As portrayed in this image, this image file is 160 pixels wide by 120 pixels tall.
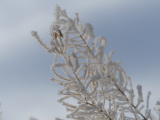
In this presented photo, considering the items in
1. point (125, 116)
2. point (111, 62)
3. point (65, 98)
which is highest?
point (111, 62)

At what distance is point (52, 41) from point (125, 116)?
145 centimetres

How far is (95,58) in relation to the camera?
281cm

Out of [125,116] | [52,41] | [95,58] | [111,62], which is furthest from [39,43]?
[125,116]

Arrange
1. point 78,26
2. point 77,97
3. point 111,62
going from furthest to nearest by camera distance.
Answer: point 78,26, point 77,97, point 111,62

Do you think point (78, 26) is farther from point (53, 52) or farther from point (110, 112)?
point (110, 112)

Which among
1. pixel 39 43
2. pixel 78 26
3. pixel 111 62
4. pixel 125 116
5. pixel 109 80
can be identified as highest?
pixel 78 26

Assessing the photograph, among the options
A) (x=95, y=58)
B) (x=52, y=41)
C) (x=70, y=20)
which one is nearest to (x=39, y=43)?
(x=52, y=41)

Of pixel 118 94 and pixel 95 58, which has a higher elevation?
pixel 95 58

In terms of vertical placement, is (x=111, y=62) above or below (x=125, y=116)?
above

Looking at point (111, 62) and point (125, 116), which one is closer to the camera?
point (111, 62)

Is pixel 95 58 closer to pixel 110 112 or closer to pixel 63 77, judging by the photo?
pixel 63 77

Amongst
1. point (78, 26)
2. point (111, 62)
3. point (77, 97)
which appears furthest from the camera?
point (78, 26)

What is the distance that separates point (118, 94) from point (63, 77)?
77cm

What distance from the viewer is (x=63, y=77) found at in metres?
2.71
